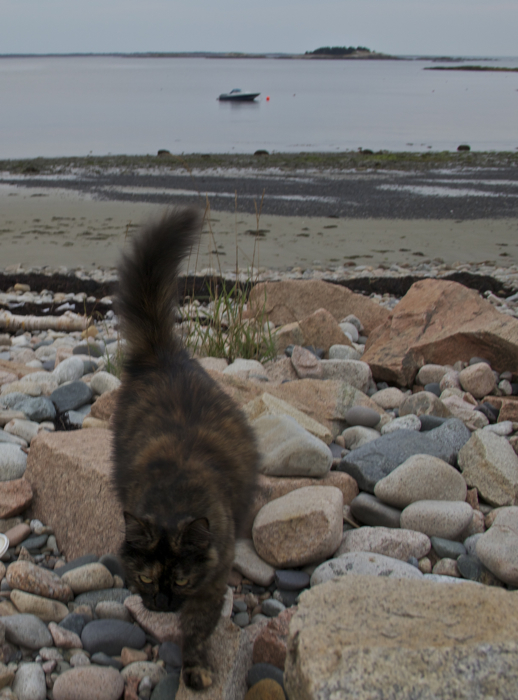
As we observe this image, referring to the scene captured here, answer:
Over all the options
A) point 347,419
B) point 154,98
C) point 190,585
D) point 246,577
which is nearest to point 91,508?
point 246,577

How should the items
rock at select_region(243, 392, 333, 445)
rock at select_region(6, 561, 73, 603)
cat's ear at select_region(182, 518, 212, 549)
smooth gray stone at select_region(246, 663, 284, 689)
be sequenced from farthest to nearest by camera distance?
rock at select_region(243, 392, 333, 445), rock at select_region(6, 561, 73, 603), smooth gray stone at select_region(246, 663, 284, 689), cat's ear at select_region(182, 518, 212, 549)

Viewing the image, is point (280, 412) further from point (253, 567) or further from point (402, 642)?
point (402, 642)

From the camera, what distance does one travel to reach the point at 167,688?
212 centimetres

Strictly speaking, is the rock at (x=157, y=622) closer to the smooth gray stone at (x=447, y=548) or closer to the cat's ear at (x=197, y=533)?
the cat's ear at (x=197, y=533)

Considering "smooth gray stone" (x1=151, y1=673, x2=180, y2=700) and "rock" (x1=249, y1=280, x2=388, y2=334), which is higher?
"rock" (x1=249, y1=280, x2=388, y2=334)

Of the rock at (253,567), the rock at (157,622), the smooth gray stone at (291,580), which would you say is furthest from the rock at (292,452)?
the rock at (157,622)

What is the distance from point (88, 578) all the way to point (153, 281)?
132cm

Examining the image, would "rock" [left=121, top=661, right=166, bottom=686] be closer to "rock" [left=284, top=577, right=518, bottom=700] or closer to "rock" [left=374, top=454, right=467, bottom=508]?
"rock" [left=284, top=577, right=518, bottom=700]

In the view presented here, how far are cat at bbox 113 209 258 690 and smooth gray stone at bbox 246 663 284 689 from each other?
0.45ft

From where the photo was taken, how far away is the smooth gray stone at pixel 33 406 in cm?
401

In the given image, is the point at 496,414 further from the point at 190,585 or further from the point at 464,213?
the point at 464,213

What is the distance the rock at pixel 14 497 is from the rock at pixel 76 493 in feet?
0.18

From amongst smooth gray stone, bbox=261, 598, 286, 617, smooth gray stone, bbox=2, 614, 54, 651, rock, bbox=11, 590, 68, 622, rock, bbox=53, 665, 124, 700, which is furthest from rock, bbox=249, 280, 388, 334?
rock, bbox=53, 665, 124, 700

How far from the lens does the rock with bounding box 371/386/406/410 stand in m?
4.42
